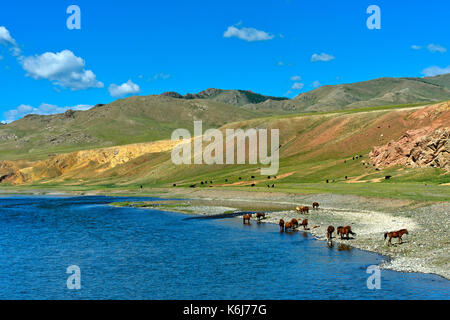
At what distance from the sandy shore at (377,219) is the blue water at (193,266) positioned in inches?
85.9

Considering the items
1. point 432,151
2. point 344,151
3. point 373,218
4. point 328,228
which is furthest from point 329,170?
point 328,228

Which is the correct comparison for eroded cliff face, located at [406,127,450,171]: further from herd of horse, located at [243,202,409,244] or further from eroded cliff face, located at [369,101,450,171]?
herd of horse, located at [243,202,409,244]

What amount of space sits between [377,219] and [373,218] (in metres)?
1.32

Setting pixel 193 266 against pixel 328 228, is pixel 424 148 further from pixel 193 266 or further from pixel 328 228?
pixel 193 266

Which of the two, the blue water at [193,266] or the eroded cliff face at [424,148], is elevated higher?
the eroded cliff face at [424,148]

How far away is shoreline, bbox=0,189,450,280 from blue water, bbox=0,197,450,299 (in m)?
2.02

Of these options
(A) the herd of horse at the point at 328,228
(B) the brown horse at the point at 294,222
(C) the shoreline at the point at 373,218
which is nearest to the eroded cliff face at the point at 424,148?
(C) the shoreline at the point at 373,218

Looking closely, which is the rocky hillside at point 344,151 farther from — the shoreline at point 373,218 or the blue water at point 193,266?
the blue water at point 193,266

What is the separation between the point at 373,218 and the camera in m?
58.5

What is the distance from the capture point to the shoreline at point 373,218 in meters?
34.7

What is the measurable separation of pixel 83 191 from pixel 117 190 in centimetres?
1247

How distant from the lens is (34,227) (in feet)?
209
